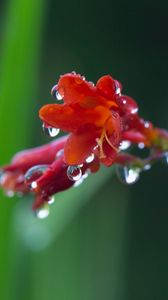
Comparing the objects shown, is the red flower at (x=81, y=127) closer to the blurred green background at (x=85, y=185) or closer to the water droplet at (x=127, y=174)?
the water droplet at (x=127, y=174)

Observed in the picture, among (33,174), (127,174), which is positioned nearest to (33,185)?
(33,174)

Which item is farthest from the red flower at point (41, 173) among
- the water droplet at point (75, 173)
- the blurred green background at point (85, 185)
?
the blurred green background at point (85, 185)

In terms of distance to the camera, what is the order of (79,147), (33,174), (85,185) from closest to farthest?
(79,147)
(33,174)
(85,185)

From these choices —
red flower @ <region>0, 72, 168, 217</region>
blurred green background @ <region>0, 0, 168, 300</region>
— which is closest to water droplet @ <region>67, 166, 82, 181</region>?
red flower @ <region>0, 72, 168, 217</region>

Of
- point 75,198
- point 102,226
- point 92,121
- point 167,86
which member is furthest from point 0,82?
point 167,86

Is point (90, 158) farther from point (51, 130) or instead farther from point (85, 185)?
point (85, 185)

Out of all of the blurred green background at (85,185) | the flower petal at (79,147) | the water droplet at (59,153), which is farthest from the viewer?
the blurred green background at (85,185)
